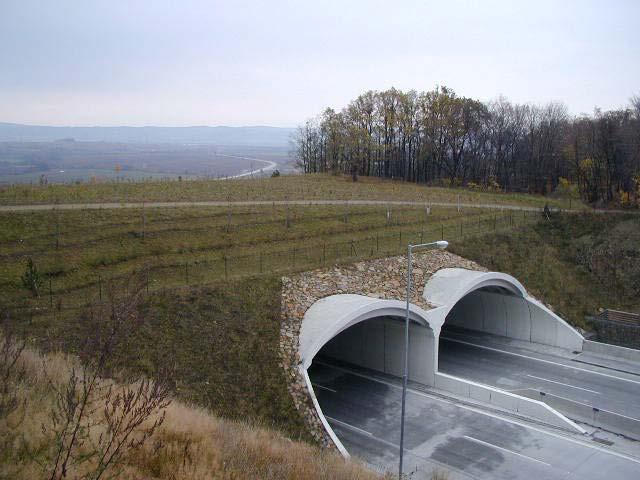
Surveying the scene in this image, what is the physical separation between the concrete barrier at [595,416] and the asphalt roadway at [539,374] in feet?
3.07

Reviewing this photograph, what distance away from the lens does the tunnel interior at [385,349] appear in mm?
29672

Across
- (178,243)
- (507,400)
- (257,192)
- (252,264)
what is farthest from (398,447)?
(257,192)

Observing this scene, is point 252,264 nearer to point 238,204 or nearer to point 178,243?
point 178,243

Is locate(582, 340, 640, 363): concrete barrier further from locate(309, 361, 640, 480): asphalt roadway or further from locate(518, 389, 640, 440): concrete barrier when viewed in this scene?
locate(309, 361, 640, 480): asphalt roadway

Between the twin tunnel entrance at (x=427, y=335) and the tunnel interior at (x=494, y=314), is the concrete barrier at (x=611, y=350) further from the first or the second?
the tunnel interior at (x=494, y=314)

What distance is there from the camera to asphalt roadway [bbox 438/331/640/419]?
2880cm

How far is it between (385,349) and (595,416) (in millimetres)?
10363

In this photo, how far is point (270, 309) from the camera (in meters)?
26.8

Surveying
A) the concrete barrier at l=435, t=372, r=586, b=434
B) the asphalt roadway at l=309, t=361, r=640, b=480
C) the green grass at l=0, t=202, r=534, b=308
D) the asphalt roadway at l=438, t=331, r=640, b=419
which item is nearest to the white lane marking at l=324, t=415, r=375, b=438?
the asphalt roadway at l=309, t=361, r=640, b=480

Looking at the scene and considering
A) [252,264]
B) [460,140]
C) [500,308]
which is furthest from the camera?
[460,140]

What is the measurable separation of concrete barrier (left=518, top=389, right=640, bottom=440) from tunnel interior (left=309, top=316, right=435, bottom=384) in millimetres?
5790

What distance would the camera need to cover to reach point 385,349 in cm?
3073

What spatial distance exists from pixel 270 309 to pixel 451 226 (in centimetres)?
2163

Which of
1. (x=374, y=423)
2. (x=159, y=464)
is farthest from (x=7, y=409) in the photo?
(x=374, y=423)
